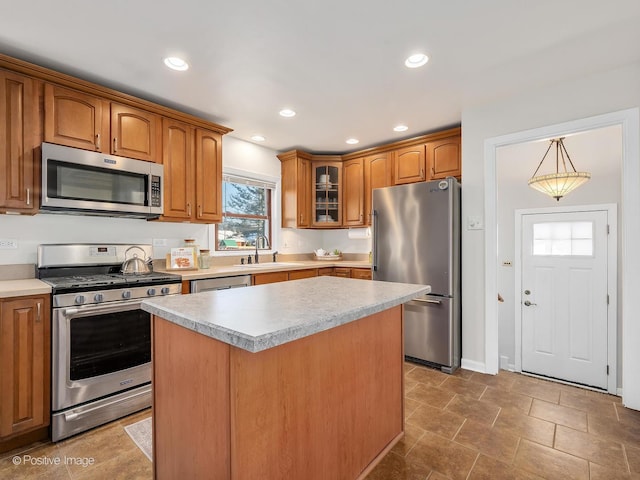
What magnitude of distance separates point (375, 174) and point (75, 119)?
3127 mm

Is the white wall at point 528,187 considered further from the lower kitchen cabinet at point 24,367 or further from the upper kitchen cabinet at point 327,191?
the lower kitchen cabinet at point 24,367

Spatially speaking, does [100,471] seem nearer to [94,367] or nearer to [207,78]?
[94,367]

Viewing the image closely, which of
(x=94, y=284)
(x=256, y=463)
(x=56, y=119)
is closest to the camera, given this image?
(x=256, y=463)

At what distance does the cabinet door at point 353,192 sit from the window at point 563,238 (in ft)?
7.07

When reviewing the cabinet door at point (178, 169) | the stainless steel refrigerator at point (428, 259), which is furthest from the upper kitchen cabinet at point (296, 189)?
the cabinet door at point (178, 169)

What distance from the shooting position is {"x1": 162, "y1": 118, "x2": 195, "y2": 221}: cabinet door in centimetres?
289

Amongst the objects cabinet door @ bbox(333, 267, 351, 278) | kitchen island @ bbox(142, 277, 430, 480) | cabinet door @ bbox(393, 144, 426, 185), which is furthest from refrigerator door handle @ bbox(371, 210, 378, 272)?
kitchen island @ bbox(142, 277, 430, 480)

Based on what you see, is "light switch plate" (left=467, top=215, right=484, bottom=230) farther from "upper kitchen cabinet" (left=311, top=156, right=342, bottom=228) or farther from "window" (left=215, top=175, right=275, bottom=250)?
"window" (left=215, top=175, right=275, bottom=250)

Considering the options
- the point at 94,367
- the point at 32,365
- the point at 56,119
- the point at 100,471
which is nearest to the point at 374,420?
the point at 100,471

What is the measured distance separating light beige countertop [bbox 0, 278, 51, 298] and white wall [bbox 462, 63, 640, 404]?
331cm

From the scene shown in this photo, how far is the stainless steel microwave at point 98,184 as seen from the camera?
2230 millimetres

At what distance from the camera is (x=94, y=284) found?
6.98 ft

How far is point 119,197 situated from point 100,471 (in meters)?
1.83

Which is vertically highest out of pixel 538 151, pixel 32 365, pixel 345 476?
pixel 538 151
